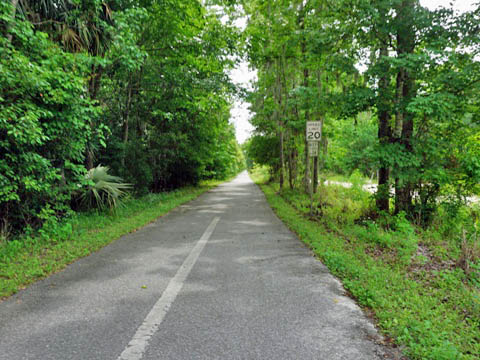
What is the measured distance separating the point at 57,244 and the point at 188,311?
14.5 ft

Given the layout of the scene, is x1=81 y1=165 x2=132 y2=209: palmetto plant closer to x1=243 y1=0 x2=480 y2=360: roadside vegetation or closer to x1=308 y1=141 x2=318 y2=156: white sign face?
x1=243 y1=0 x2=480 y2=360: roadside vegetation

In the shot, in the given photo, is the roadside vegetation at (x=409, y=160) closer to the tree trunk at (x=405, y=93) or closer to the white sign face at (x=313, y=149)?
the tree trunk at (x=405, y=93)

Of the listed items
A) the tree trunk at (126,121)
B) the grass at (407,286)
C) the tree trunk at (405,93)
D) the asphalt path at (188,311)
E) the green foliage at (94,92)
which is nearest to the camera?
the asphalt path at (188,311)

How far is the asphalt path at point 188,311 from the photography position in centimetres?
266

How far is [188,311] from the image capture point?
337 cm

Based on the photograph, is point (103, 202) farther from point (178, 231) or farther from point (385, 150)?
point (385, 150)

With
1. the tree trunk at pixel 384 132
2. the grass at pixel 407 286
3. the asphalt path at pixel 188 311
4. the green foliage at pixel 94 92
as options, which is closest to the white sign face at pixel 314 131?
the tree trunk at pixel 384 132

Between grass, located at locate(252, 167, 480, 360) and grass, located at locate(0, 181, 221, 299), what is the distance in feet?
15.2

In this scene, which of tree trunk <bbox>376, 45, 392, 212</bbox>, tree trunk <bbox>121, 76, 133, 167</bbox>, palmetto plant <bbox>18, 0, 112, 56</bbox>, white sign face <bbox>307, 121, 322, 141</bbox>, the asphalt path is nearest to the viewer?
the asphalt path

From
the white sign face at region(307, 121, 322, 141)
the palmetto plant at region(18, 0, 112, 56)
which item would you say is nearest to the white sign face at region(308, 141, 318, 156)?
the white sign face at region(307, 121, 322, 141)

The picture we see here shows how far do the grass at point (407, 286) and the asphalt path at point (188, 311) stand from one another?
0.26 meters

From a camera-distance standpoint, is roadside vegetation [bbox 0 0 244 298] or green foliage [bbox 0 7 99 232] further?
roadside vegetation [bbox 0 0 244 298]

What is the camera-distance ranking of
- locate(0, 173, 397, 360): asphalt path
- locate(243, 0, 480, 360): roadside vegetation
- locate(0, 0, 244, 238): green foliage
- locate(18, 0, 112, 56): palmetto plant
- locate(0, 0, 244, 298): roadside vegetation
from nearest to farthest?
1. locate(0, 173, 397, 360): asphalt path
2. locate(243, 0, 480, 360): roadside vegetation
3. locate(0, 0, 244, 298): roadside vegetation
4. locate(0, 0, 244, 238): green foliage
5. locate(18, 0, 112, 56): palmetto plant

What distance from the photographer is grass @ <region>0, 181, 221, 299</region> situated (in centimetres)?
453
